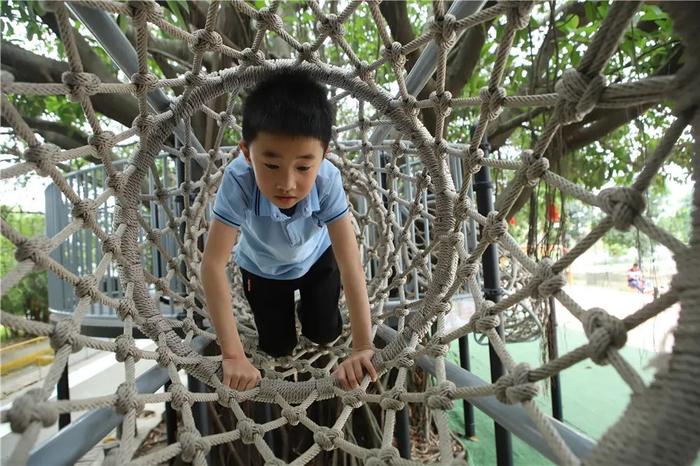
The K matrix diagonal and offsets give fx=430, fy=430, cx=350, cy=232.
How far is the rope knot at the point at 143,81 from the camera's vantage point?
61 cm

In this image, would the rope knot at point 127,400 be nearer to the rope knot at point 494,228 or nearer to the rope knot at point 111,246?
the rope knot at point 111,246

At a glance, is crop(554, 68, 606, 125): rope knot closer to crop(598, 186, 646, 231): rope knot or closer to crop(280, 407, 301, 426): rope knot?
crop(598, 186, 646, 231): rope knot

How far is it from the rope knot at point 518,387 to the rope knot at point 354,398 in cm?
31

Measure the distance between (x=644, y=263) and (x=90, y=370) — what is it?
3.66 metres

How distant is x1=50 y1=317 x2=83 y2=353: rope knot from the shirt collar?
A: 44 cm

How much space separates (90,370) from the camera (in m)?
3.23

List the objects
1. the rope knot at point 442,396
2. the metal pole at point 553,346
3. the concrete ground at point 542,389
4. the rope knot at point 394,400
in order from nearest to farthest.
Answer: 1. the rope knot at point 442,396
2. the rope knot at point 394,400
3. the metal pole at point 553,346
4. the concrete ground at point 542,389

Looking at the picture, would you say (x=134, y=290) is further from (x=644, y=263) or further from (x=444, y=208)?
(x=644, y=263)

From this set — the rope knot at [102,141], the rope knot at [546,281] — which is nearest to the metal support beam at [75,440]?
the rope knot at [102,141]

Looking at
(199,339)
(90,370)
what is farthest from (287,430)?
(90,370)

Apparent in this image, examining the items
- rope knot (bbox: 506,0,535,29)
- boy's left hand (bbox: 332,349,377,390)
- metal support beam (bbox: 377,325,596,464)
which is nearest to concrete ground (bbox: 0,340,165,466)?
boy's left hand (bbox: 332,349,377,390)

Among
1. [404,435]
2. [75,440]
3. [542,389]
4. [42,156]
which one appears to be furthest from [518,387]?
[542,389]

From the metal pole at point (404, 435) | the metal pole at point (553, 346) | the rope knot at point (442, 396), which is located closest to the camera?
the rope knot at point (442, 396)

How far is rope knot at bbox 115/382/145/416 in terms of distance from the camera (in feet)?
1.48
